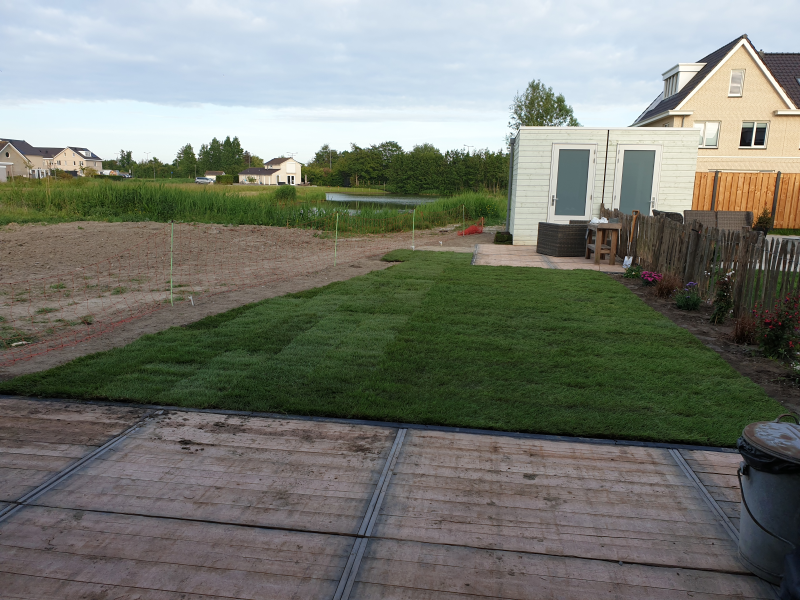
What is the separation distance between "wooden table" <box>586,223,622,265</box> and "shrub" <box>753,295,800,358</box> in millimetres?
6200

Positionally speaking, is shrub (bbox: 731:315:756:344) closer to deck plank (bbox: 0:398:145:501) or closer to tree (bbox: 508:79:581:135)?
deck plank (bbox: 0:398:145:501)

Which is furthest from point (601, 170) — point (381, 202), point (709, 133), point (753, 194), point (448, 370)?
point (381, 202)

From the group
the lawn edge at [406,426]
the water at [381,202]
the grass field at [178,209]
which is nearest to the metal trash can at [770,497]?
the lawn edge at [406,426]

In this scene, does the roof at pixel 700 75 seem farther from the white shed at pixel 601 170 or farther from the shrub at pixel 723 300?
the shrub at pixel 723 300

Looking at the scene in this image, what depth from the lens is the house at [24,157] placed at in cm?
6003

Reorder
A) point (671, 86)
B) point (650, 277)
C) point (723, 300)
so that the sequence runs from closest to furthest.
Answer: point (723, 300) < point (650, 277) < point (671, 86)

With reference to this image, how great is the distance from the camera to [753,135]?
26734 mm

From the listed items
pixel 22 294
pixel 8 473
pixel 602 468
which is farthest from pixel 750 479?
pixel 22 294

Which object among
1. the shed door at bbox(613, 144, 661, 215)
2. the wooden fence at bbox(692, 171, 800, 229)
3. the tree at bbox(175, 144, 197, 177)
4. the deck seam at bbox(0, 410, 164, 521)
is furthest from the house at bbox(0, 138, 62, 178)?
the deck seam at bbox(0, 410, 164, 521)

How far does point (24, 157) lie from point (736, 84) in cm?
6595

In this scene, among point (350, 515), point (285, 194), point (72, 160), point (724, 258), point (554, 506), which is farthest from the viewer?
point (72, 160)

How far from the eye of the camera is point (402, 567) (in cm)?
235

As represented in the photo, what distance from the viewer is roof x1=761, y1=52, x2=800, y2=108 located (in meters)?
26.6

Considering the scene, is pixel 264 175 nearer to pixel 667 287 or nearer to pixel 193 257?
pixel 193 257
